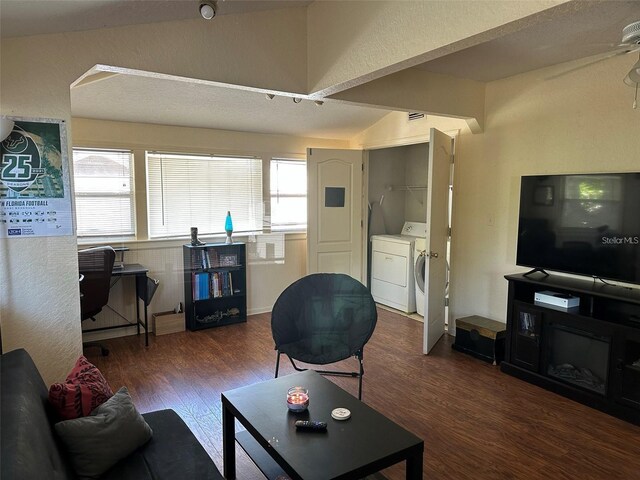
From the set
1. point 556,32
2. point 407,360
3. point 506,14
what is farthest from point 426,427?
point 556,32

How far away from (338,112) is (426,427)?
324 centimetres

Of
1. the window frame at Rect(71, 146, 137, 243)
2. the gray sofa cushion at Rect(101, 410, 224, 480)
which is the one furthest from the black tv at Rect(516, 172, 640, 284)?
the window frame at Rect(71, 146, 137, 243)

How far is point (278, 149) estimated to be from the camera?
520 cm

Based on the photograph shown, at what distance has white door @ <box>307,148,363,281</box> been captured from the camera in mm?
5195

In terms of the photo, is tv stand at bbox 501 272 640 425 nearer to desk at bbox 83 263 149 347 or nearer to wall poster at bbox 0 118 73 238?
wall poster at bbox 0 118 73 238

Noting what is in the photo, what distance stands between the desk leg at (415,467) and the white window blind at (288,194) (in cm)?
377

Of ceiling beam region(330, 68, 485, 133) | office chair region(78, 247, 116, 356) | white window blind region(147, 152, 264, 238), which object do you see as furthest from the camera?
white window blind region(147, 152, 264, 238)

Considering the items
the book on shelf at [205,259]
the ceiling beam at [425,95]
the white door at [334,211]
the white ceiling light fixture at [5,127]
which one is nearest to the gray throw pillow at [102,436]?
the white ceiling light fixture at [5,127]

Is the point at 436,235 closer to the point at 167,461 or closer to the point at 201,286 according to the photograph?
the point at 201,286

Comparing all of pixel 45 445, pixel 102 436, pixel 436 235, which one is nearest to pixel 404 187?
pixel 436 235

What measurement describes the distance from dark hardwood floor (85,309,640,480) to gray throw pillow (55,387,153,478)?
0.76 meters

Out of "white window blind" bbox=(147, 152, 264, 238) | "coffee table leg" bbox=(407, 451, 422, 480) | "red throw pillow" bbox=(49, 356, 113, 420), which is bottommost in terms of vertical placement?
"coffee table leg" bbox=(407, 451, 422, 480)

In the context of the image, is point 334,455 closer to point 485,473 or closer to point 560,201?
point 485,473

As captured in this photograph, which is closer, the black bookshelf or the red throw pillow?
the red throw pillow
